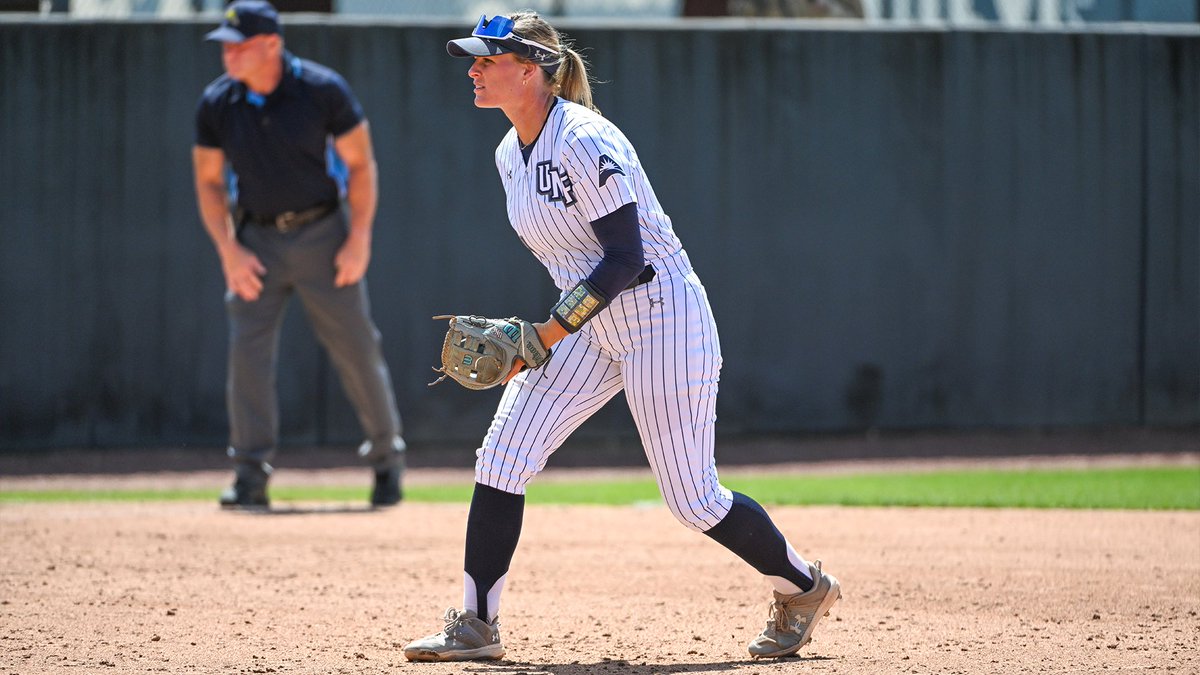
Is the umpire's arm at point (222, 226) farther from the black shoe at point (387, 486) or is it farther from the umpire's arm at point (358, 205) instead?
the black shoe at point (387, 486)

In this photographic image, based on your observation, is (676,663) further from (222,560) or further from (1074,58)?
(1074,58)

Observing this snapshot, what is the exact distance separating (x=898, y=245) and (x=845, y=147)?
2.47 feet

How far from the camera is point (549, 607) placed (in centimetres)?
484

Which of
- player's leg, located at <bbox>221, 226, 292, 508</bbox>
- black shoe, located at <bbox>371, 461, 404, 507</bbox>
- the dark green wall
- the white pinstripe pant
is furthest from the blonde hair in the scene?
the dark green wall

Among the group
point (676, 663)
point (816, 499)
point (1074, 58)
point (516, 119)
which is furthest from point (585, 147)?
point (1074, 58)

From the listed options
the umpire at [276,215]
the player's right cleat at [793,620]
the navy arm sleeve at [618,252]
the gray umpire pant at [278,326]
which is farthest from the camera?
the gray umpire pant at [278,326]

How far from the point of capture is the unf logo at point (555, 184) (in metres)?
3.70

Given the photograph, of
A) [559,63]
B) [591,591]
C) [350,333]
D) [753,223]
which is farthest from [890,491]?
[559,63]

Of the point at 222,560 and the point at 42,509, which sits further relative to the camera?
the point at 42,509

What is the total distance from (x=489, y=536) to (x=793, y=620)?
2.82 ft

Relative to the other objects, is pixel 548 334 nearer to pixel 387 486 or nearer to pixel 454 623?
pixel 454 623

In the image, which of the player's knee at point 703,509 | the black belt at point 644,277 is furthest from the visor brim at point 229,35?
the player's knee at point 703,509

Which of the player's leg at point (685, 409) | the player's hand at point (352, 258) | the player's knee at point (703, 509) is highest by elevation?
the player's hand at point (352, 258)

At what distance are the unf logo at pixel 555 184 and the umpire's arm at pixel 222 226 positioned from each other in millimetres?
3244
